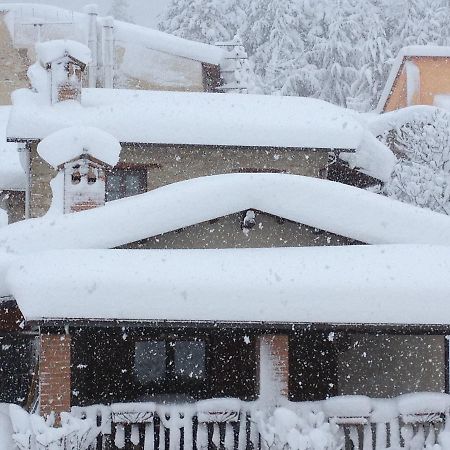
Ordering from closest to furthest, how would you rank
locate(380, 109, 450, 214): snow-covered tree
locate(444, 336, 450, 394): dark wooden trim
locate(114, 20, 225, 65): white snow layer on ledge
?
locate(444, 336, 450, 394): dark wooden trim, locate(380, 109, 450, 214): snow-covered tree, locate(114, 20, 225, 65): white snow layer on ledge

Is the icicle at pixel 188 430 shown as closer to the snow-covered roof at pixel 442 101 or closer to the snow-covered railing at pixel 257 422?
the snow-covered railing at pixel 257 422

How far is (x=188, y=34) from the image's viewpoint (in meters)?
37.8

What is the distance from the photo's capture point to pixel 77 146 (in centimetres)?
1071

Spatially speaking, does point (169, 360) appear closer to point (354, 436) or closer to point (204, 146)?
point (354, 436)

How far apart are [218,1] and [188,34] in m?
2.46

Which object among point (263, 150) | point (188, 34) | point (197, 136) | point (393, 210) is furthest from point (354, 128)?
point (188, 34)

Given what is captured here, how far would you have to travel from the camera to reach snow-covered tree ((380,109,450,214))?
1934cm

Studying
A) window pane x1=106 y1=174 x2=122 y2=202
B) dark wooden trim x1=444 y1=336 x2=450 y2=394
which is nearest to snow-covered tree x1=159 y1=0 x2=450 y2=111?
window pane x1=106 y1=174 x2=122 y2=202

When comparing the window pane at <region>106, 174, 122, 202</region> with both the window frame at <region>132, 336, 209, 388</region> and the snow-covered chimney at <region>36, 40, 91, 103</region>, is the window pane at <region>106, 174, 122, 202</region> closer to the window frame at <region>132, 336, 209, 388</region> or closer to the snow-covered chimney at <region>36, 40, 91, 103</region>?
the snow-covered chimney at <region>36, 40, 91, 103</region>

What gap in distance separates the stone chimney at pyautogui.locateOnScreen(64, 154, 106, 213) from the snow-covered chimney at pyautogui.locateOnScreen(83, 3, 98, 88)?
1129cm

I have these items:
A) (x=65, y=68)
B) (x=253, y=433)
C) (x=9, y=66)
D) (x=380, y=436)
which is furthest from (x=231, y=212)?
(x=9, y=66)

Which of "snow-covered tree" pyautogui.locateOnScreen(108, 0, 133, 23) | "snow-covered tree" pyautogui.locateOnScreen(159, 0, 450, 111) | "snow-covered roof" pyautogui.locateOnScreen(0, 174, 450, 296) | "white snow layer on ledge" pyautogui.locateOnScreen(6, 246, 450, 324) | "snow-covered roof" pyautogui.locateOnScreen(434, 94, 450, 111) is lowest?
"white snow layer on ledge" pyautogui.locateOnScreen(6, 246, 450, 324)

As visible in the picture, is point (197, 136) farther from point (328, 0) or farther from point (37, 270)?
point (328, 0)

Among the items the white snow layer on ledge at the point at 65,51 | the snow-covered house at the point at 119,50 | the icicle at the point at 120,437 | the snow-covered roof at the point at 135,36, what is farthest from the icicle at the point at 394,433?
the snow-covered roof at the point at 135,36
